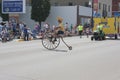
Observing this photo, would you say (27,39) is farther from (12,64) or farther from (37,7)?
(37,7)

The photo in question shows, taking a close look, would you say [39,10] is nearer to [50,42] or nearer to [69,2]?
[69,2]

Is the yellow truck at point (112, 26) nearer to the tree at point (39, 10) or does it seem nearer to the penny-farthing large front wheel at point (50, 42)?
the penny-farthing large front wheel at point (50, 42)

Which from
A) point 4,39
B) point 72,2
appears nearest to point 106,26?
point 4,39

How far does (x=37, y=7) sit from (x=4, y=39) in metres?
26.2

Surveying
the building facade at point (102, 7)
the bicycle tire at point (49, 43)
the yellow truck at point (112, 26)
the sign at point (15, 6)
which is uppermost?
the building facade at point (102, 7)

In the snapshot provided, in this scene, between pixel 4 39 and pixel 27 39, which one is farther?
pixel 27 39

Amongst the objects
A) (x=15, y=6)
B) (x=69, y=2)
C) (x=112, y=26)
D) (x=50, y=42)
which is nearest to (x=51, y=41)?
(x=50, y=42)

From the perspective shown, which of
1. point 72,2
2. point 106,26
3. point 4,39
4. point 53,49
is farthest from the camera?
point 72,2

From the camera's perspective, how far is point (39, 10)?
5612 cm

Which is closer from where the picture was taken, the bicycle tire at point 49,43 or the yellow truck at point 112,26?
the bicycle tire at point 49,43

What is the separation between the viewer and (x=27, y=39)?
110 feet

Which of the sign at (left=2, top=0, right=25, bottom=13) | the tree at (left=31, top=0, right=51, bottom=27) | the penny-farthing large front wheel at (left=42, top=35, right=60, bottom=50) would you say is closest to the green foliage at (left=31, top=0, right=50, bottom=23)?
the tree at (left=31, top=0, right=51, bottom=27)

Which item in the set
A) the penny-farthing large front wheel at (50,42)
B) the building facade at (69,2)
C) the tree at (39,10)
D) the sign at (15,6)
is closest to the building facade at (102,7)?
the building facade at (69,2)

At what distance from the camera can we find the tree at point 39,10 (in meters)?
56.0
